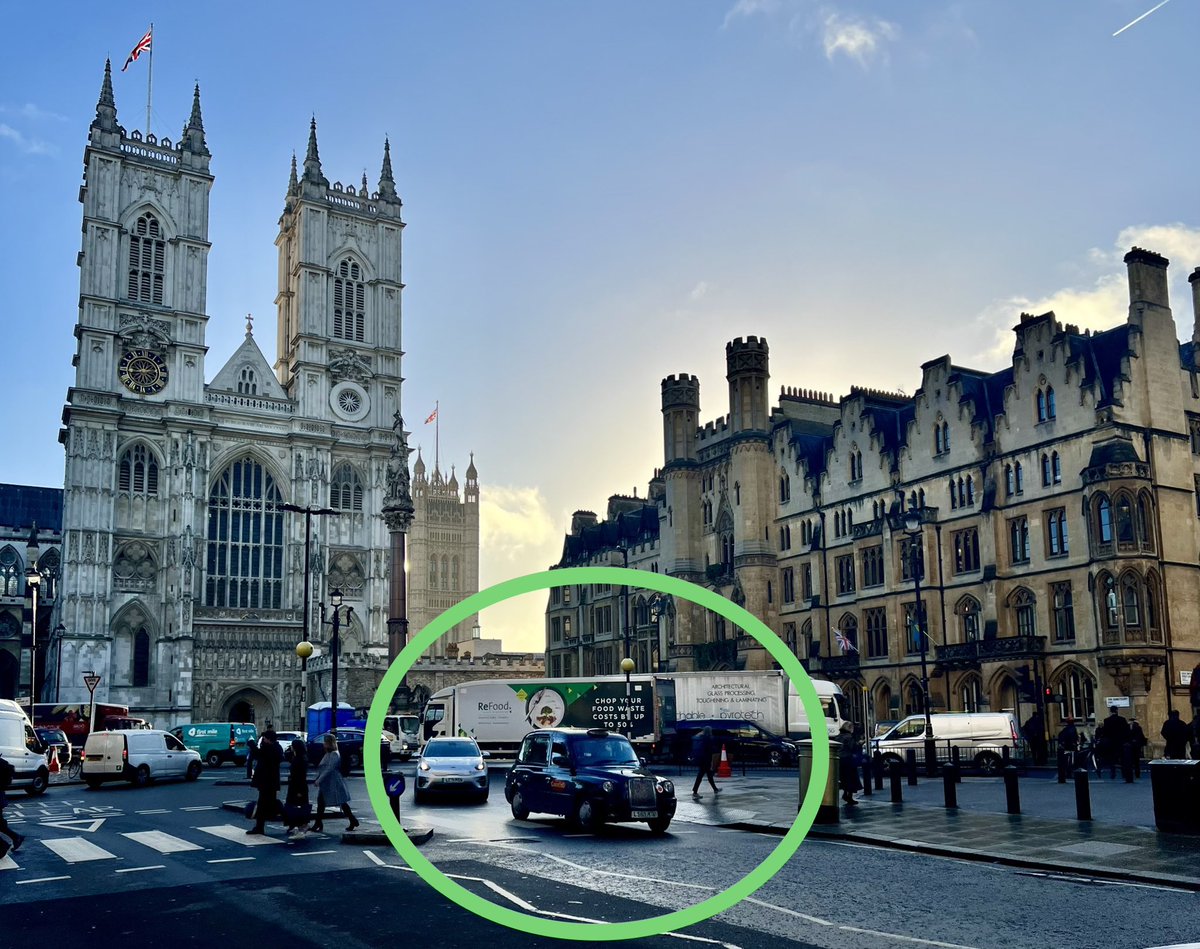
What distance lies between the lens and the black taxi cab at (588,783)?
18.8 metres

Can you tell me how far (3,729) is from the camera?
1162 inches

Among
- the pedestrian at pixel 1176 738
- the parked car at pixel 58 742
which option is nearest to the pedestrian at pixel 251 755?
the pedestrian at pixel 1176 738

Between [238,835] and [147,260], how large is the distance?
242ft

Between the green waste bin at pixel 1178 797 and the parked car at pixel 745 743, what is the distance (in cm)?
2372

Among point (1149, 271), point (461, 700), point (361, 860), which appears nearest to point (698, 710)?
point (461, 700)

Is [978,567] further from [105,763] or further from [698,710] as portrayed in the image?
[105,763]

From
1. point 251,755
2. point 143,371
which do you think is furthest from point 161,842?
point 143,371

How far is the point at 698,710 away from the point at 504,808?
66.5ft

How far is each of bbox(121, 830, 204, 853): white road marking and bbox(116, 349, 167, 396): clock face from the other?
67.2m

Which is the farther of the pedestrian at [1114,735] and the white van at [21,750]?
the pedestrian at [1114,735]

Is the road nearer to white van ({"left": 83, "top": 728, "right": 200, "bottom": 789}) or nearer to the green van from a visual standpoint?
white van ({"left": 83, "top": 728, "right": 200, "bottom": 789})

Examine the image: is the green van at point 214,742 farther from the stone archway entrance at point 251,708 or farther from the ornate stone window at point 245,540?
the ornate stone window at point 245,540

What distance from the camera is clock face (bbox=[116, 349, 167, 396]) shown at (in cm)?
8169

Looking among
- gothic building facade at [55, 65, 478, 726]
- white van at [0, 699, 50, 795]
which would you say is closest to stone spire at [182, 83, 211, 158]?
gothic building facade at [55, 65, 478, 726]
